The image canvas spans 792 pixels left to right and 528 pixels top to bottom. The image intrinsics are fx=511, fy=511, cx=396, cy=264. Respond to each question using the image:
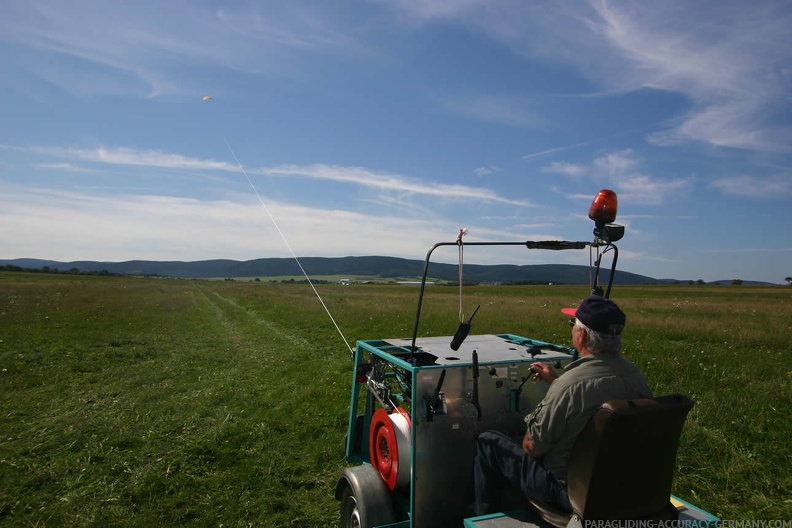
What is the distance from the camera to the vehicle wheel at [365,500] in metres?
4.12

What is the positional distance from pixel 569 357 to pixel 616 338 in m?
1.28

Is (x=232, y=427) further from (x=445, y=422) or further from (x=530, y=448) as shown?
(x=530, y=448)

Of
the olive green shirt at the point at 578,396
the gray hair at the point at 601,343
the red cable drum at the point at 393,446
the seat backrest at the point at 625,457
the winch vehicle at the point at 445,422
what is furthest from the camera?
the red cable drum at the point at 393,446

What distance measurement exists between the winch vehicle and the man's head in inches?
30.9

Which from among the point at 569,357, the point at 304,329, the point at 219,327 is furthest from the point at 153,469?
the point at 219,327

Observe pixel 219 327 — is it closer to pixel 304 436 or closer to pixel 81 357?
pixel 81 357

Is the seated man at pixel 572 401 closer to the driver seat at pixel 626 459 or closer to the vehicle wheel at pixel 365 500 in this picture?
the driver seat at pixel 626 459

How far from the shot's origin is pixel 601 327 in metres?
3.23

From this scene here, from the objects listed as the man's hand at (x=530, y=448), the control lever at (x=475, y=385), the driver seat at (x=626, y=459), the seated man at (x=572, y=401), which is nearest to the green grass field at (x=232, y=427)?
the control lever at (x=475, y=385)

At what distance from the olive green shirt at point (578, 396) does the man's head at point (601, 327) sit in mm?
68

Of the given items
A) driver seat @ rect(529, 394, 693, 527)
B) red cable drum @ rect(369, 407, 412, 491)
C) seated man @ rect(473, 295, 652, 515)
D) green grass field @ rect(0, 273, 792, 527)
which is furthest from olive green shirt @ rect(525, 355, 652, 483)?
green grass field @ rect(0, 273, 792, 527)

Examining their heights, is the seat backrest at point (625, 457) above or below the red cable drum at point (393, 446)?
above

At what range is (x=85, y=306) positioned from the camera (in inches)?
1166

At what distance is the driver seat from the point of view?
9.30 ft
